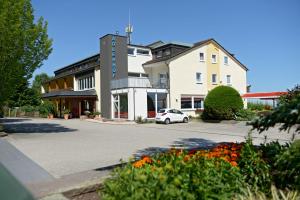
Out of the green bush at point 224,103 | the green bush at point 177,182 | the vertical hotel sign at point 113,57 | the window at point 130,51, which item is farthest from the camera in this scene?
the window at point 130,51

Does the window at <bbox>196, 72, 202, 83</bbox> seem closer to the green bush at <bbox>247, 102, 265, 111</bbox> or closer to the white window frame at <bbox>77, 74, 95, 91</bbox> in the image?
the green bush at <bbox>247, 102, 265, 111</bbox>

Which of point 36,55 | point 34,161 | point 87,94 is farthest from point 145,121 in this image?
point 34,161

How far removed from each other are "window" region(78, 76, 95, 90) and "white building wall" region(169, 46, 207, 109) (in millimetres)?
10874

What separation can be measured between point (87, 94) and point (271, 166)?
34.9 m

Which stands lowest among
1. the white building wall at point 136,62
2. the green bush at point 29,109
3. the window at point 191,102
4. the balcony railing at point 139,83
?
the green bush at point 29,109

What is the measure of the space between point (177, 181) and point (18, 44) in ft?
57.0

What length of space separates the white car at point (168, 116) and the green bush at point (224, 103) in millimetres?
3181

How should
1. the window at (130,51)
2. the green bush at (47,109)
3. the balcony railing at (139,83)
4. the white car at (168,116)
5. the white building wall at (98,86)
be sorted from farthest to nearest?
1. the green bush at (47,109)
2. the white building wall at (98,86)
3. the window at (130,51)
4. the balcony railing at (139,83)
5. the white car at (168,116)

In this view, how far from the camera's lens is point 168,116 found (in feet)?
97.1

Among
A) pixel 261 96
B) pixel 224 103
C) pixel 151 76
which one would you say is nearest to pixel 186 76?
pixel 151 76

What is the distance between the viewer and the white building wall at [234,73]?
39656mm

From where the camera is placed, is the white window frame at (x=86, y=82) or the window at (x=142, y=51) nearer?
the window at (x=142, y=51)

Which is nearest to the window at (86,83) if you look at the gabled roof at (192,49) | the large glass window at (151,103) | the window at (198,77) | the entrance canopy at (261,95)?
the gabled roof at (192,49)

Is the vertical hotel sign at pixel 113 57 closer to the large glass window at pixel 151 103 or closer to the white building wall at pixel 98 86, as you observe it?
the white building wall at pixel 98 86
